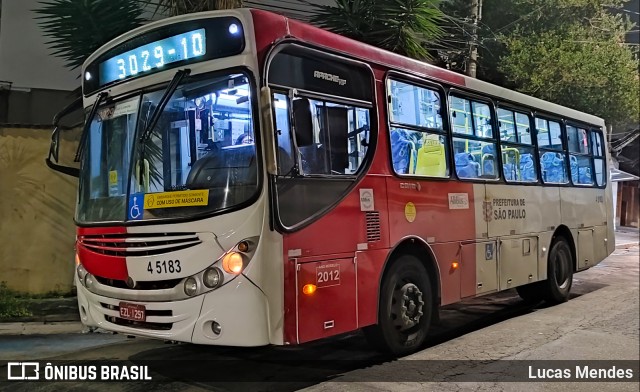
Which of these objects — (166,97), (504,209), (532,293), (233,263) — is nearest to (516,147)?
(504,209)

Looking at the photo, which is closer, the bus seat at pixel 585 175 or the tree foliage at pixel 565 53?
the bus seat at pixel 585 175

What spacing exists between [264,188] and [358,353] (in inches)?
106

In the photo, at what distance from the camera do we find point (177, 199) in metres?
4.28

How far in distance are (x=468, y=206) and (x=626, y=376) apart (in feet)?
7.84

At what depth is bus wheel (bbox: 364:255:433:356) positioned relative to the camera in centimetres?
533

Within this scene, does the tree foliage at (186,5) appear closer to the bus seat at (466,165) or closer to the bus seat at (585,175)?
the bus seat at (466,165)

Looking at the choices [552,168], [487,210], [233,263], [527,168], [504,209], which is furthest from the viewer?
[552,168]

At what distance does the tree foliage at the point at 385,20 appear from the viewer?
9.81m

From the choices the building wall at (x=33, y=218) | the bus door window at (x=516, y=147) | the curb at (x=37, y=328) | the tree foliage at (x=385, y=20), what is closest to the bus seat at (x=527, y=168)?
the bus door window at (x=516, y=147)

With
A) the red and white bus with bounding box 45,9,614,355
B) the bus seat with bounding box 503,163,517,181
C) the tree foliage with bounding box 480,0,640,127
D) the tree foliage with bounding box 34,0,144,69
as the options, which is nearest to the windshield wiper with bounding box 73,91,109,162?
the red and white bus with bounding box 45,9,614,355

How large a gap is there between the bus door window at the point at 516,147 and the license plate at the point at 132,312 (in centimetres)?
507

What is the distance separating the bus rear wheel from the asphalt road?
353mm

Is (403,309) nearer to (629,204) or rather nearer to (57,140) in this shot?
(57,140)

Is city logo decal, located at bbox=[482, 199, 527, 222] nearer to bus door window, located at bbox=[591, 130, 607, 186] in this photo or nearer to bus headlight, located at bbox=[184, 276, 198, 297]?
bus door window, located at bbox=[591, 130, 607, 186]
